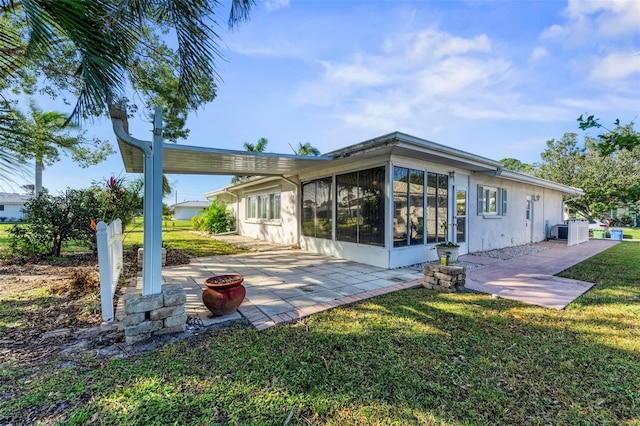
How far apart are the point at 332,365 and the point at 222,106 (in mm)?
5444

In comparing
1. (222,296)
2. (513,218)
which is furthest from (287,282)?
(513,218)

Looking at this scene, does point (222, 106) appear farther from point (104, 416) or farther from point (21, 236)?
point (21, 236)

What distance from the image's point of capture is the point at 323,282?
18.6ft

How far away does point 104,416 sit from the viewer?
1.97 m

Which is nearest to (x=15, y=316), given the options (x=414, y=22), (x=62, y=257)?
(x=62, y=257)

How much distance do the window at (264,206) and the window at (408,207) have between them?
6.57m

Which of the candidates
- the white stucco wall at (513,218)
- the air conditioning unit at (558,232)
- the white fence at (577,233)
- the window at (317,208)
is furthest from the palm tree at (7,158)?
the air conditioning unit at (558,232)

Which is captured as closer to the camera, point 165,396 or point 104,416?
point 104,416

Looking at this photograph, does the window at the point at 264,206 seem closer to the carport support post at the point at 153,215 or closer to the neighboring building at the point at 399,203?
the neighboring building at the point at 399,203

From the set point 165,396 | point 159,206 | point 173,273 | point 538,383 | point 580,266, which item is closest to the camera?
point 165,396

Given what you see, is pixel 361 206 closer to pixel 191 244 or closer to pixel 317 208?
pixel 317 208

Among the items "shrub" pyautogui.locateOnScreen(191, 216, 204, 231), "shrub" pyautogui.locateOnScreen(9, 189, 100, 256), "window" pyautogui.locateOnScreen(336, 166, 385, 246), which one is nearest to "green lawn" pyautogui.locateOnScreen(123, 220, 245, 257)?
"shrub" pyautogui.locateOnScreen(9, 189, 100, 256)

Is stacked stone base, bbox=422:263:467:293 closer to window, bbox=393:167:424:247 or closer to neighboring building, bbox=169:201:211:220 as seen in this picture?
window, bbox=393:167:424:247

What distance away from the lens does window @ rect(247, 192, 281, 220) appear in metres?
12.6
